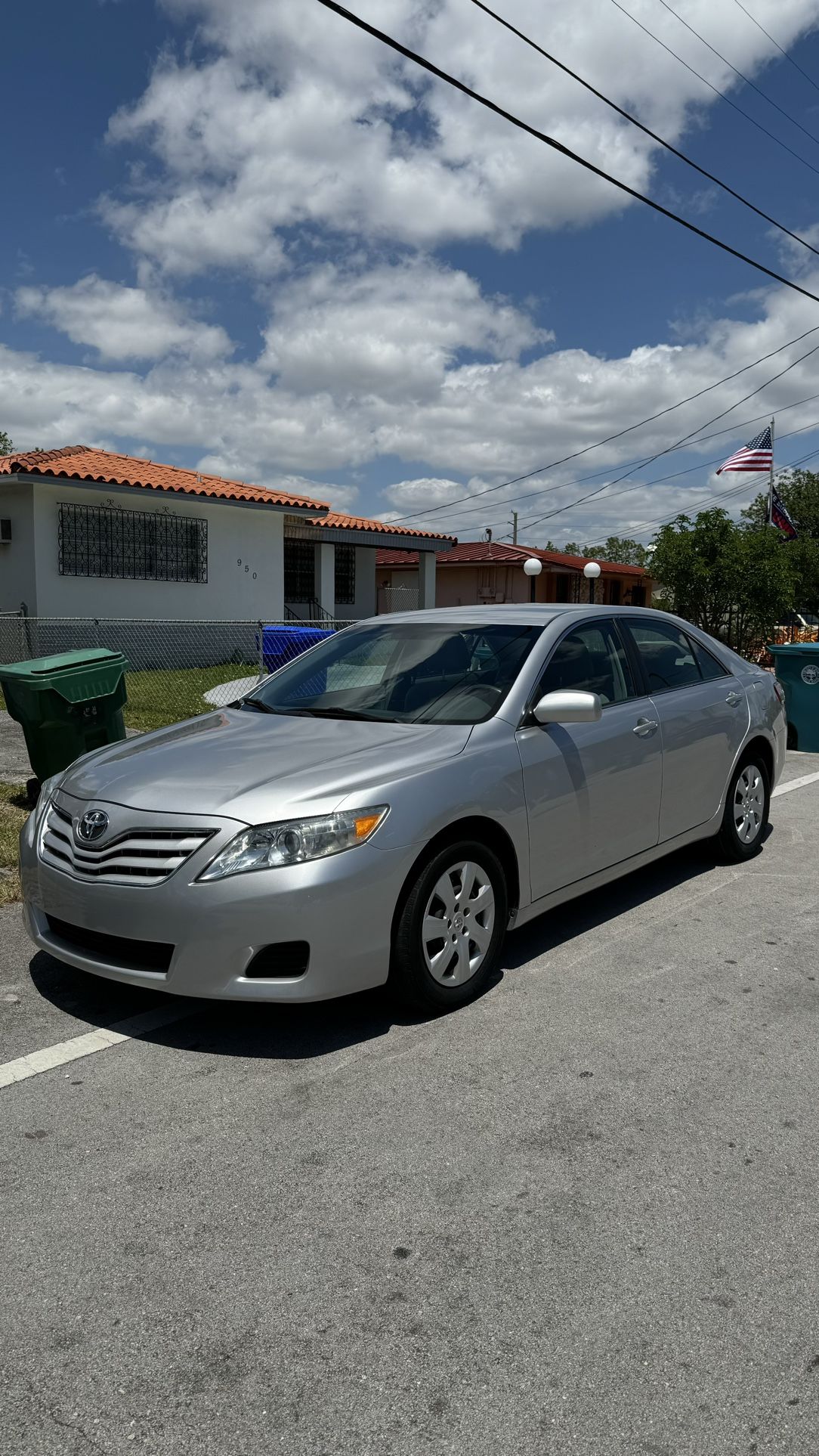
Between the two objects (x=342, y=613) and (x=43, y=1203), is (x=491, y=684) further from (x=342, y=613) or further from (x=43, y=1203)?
(x=342, y=613)

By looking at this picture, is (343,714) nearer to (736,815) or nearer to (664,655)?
(664,655)

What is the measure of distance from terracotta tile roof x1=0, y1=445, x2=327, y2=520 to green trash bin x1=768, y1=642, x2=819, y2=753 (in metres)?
11.0

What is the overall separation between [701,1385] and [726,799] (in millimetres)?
4083

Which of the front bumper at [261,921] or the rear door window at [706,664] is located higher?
the rear door window at [706,664]

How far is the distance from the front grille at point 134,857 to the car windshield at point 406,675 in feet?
4.02

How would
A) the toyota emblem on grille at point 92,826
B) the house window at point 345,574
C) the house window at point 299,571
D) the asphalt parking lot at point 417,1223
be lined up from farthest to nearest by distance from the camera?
the house window at point 345,574 → the house window at point 299,571 → the toyota emblem on grille at point 92,826 → the asphalt parking lot at point 417,1223

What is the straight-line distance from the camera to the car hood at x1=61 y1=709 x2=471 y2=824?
12.0 ft

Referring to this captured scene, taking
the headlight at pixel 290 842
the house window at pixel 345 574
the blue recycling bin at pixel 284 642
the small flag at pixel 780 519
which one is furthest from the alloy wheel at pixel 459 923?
the small flag at pixel 780 519

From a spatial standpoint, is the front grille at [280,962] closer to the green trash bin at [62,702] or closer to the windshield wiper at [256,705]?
the windshield wiper at [256,705]

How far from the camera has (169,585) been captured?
18750 mm

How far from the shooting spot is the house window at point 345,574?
2580cm

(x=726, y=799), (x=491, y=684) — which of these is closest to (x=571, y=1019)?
(x=491, y=684)

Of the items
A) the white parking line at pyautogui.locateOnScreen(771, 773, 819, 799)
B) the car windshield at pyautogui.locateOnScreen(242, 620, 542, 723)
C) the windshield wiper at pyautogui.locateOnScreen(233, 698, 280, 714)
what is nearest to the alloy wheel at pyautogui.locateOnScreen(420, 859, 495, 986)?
the car windshield at pyautogui.locateOnScreen(242, 620, 542, 723)

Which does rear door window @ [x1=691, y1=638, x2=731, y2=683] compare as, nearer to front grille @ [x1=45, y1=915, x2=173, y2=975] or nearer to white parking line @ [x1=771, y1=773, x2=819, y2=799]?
white parking line @ [x1=771, y1=773, x2=819, y2=799]
